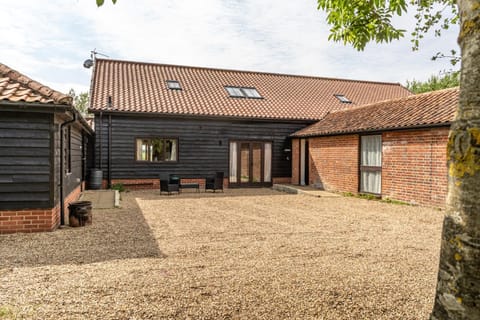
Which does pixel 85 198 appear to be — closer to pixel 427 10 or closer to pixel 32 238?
pixel 32 238

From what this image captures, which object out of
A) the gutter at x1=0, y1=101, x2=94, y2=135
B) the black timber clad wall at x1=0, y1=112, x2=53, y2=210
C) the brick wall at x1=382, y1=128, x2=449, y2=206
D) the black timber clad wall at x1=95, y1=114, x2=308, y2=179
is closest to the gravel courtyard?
the black timber clad wall at x1=0, y1=112, x2=53, y2=210

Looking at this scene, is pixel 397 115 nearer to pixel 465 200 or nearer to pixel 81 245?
pixel 81 245

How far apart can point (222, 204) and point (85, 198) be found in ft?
14.0

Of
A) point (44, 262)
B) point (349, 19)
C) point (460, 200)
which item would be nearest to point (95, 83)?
point (44, 262)

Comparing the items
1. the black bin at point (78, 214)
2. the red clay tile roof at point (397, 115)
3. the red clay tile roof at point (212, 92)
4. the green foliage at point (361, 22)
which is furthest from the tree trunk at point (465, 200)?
the red clay tile roof at point (212, 92)

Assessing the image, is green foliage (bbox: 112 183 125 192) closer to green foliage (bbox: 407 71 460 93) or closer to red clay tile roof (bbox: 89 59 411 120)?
red clay tile roof (bbox: 89 59 411 120)

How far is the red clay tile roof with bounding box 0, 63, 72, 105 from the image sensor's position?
5.94 metres

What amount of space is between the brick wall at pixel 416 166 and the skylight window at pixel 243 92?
8.15 meters

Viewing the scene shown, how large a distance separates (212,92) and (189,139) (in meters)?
3.37

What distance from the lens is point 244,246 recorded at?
18.5ft

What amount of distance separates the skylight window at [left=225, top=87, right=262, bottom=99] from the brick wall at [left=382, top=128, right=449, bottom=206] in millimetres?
8147

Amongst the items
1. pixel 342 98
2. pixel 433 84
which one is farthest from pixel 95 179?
pixel 433 84

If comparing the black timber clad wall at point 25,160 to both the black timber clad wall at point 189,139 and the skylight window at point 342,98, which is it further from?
the skylight window at point 342,98

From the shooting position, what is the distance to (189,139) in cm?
1536
